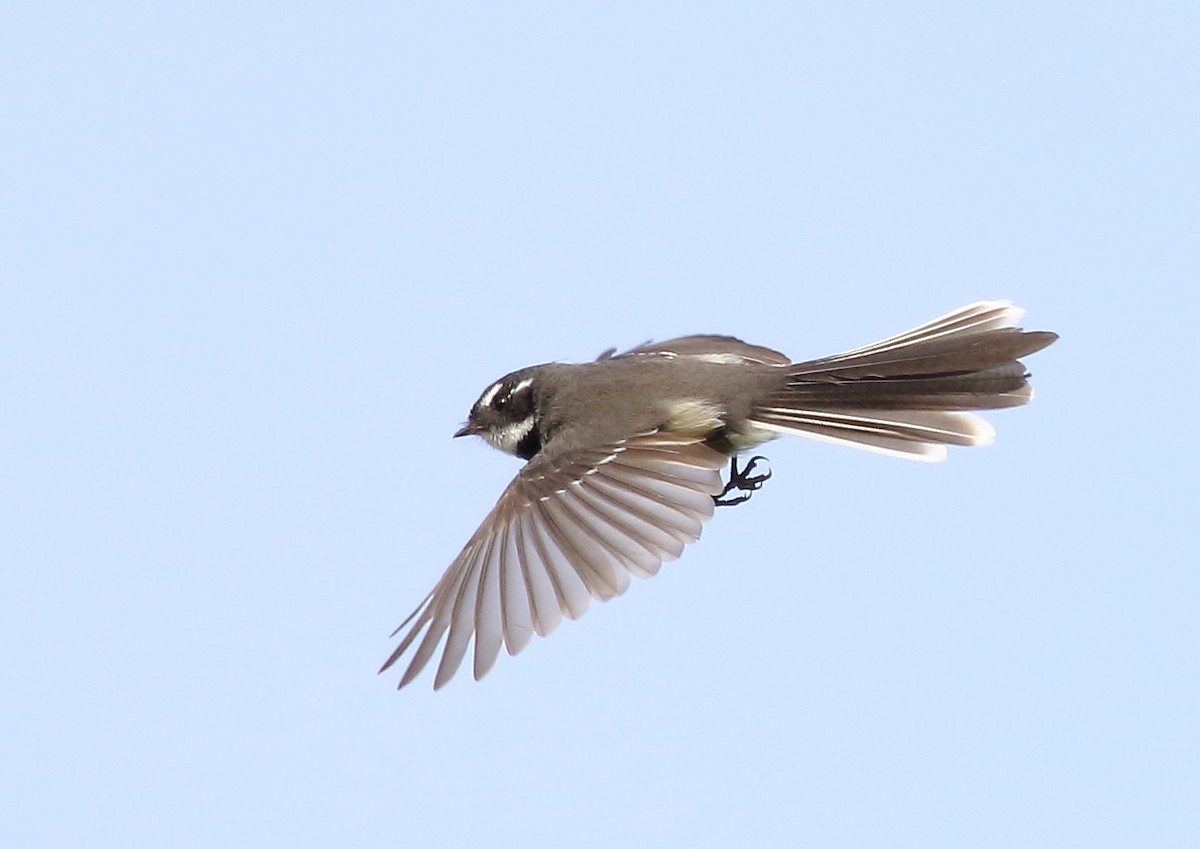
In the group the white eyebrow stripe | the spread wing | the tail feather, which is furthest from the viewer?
the white eyebrow stripe

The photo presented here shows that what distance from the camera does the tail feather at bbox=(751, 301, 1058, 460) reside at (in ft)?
18.9

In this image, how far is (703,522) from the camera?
5531 mm

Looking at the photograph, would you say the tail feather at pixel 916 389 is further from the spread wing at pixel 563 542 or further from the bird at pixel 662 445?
A: the spread wing at pixel 563 542

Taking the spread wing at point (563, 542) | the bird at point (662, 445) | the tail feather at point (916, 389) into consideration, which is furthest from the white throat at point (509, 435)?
the tail feather at point (916, 389)

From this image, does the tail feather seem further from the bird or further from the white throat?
the white throat

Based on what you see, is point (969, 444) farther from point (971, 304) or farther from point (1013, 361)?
point (971, 304)

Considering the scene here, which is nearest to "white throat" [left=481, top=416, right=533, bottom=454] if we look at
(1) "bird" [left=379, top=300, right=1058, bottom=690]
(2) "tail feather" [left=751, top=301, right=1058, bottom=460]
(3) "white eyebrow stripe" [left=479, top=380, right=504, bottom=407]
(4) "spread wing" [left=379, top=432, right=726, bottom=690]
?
(3) "white eyebrow stripe" [left=479, top=380, right=504, bottom=407]

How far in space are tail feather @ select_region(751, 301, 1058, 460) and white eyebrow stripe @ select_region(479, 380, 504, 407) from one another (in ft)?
5.57

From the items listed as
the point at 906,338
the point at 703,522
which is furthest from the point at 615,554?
the point at 906,338

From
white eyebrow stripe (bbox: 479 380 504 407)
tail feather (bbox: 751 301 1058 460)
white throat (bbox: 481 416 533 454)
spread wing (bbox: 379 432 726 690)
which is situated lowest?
spread wing (bbox: 379 432 726 690)

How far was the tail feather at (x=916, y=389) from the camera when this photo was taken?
18.9 feet

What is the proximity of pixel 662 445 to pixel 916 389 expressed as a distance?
1.08 metres

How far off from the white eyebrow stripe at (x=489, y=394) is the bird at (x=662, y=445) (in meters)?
0.68

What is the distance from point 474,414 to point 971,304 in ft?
8.60
